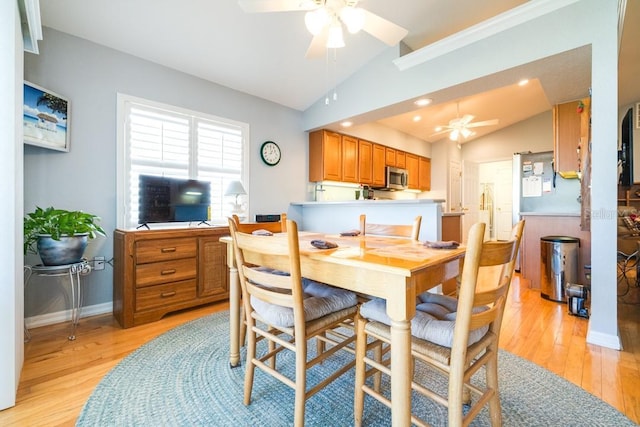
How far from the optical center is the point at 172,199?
3049 millimetres

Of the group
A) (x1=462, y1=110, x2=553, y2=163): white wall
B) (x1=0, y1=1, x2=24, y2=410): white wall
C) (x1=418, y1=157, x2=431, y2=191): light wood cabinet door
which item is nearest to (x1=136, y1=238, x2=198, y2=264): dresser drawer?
(x1=0, y1=1, x2=24, y2=410): white wall

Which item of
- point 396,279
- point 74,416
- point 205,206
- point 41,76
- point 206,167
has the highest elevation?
point 41,76

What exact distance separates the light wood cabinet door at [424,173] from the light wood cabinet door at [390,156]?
105 centimetres

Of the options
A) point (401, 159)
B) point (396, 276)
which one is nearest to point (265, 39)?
point (396, 276)

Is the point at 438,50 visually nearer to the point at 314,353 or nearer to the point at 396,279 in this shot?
the point at 396,279

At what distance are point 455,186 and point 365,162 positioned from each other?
2.91 m

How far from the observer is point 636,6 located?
6.55 ft

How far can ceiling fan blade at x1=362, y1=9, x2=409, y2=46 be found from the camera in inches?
76.3

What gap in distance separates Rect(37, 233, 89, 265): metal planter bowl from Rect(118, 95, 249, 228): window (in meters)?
0.72

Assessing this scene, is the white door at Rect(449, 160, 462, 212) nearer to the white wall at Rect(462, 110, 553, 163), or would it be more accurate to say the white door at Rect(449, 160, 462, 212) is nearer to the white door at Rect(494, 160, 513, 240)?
the white wall at Rect(462, 110, 553, 163)

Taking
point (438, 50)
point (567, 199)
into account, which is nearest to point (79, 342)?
point (438, 50)

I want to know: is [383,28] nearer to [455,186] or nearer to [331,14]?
[331,14]

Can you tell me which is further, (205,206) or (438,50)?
(205,206)

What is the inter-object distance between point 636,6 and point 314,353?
3365mm
